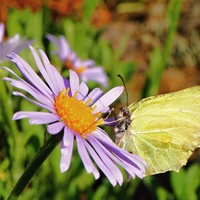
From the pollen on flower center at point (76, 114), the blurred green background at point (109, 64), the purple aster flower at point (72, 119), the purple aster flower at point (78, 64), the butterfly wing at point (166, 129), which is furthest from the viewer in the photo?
the purple aster flower at point (78, 64)

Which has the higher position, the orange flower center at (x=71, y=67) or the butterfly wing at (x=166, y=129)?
the butterfly wing at (x=166, y=129)

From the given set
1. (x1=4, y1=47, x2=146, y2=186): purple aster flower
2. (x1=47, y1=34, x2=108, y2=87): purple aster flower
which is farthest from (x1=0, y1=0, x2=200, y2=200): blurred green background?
(x1=4, y1=47, x2=146, y2=186): purple aster flower

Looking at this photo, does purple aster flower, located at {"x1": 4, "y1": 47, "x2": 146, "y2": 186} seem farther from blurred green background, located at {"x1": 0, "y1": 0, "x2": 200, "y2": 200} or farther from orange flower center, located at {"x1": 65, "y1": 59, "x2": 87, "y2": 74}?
orange flower center, located at {"x1": 65, "y1": 59, "x2": 87, "y2": 74}

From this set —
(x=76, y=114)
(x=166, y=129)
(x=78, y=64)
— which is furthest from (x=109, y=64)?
(x=76, y=114)

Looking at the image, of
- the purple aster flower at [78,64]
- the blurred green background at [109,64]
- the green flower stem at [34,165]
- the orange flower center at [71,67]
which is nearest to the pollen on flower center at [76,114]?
the green flower stem at [34,165]

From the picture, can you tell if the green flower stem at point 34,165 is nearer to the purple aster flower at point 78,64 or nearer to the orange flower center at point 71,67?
the purple aster flower at point 78,64
